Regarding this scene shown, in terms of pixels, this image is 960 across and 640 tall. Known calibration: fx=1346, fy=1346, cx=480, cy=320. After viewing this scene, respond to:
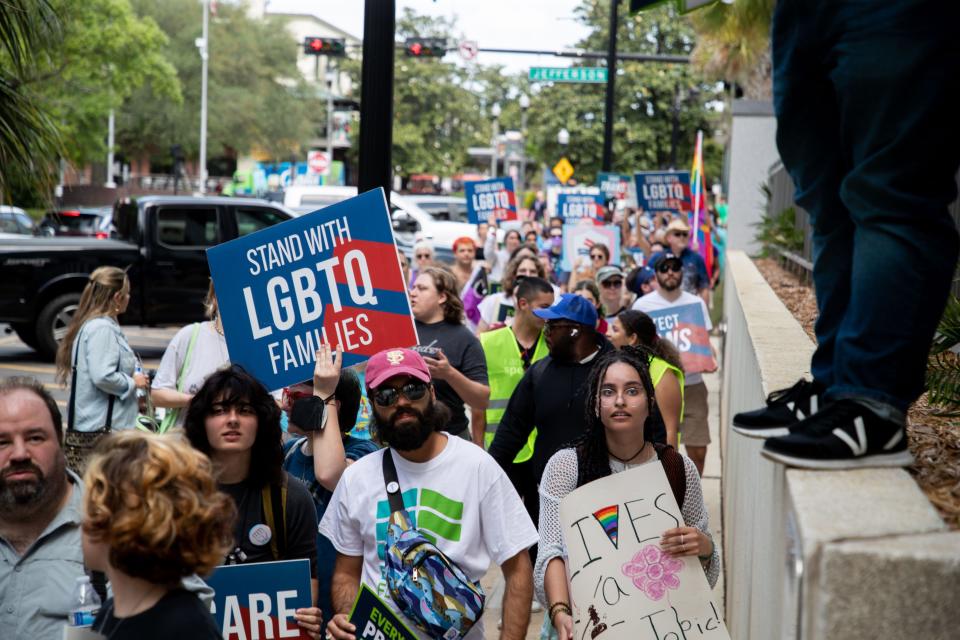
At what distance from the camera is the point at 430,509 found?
4.35 m

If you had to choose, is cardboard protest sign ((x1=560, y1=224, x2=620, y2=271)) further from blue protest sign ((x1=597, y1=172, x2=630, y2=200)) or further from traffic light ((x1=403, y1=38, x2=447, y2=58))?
traffic light ((x1=403, y1=38, x2=447, y2=58))

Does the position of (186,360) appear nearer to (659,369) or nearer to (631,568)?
(659,369)

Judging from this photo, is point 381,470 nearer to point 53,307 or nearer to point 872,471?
point 872,471

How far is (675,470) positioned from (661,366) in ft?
8.10

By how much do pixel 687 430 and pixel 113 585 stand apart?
7.68 metres

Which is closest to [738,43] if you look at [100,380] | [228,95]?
[100,380]

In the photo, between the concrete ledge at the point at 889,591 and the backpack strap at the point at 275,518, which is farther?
the backpack strap at the point at 275,518

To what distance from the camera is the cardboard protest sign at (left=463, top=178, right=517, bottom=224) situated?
21531mm

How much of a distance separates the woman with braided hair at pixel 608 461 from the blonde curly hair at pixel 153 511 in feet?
5.85

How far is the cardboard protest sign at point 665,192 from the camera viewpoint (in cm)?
2053

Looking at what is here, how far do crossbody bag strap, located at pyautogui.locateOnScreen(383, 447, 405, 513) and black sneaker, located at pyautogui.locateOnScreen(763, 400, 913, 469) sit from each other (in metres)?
2.03

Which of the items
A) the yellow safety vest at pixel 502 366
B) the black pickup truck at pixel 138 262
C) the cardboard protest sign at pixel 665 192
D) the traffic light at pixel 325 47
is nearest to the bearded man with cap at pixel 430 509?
the yellow safety vest at pixel 502 366

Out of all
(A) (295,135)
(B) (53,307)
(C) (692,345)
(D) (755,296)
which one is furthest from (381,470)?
(A) (295,135)

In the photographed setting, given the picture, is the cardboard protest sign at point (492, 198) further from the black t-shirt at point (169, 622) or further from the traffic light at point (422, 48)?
the black t-shirt at point (169, 622)
